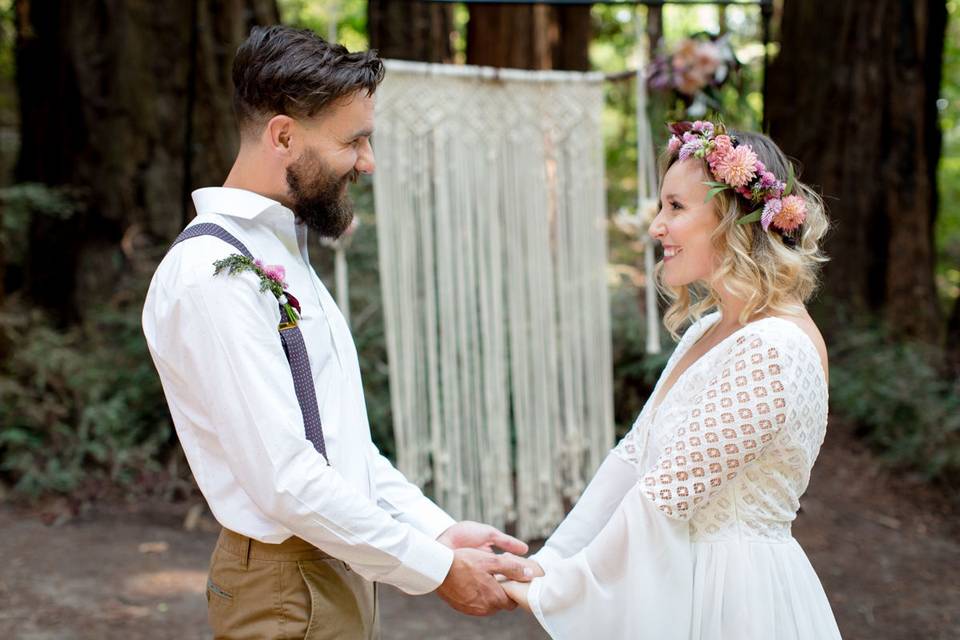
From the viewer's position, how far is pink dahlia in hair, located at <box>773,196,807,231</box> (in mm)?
2084

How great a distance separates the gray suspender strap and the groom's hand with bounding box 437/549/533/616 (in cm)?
42

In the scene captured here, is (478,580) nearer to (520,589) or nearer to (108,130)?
(520,589)

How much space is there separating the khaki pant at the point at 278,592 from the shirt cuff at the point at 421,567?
0.39 feet

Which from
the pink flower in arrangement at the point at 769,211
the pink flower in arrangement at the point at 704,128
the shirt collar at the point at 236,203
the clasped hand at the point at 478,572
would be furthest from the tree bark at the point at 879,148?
the shirt collar at the point at 236,203

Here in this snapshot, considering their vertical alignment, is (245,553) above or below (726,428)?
below

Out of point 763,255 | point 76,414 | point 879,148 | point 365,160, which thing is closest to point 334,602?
point 365,160

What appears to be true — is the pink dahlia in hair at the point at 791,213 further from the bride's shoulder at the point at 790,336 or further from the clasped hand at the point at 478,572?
the clasped hand at the point at 478,572

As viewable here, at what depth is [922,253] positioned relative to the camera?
6.60 metres

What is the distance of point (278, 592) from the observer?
6.50 feet

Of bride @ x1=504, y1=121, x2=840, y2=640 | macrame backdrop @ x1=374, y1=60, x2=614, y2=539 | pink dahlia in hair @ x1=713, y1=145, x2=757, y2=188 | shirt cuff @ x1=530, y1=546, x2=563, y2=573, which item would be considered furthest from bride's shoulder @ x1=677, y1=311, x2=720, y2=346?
macrame backdrop @ x1=374, y1=60, x2=614, y2=539

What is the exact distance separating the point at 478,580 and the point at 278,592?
1.40 feet

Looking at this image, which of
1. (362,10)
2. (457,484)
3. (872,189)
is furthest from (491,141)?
(362,10)

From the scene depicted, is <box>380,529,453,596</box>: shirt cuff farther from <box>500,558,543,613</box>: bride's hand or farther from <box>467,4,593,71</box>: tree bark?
<box>467,4,593,71</box>: tree bark

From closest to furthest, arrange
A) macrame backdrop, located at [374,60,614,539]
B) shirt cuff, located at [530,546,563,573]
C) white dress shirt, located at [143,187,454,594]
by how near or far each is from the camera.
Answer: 1. white dress shirt, located at [143,187,454,594]
2. shirt cuff, located at [530,546,563,573]
3. macrame backdrop, located at [374,60,614,539]
